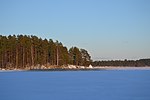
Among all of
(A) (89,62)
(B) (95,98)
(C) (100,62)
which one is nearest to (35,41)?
(A) (89,62)

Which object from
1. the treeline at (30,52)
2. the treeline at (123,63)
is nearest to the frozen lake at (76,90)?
the treeline at (30,52)

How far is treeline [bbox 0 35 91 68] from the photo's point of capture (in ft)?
328

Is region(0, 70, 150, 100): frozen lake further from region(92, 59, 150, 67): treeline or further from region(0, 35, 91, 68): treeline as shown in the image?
region(92, 59, 150, 67): treeline

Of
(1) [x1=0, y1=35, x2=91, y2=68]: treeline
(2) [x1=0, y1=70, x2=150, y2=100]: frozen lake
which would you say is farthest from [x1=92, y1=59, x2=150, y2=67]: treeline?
(2) [x1=0, y1=70, x2=150, y2=100]: frozen lake

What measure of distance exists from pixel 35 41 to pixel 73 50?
2346 centimetres

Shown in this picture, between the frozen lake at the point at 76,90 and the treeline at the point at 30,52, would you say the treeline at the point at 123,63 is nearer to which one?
the treeline at the point at 30,52

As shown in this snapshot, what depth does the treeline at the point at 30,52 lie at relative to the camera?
99.9m

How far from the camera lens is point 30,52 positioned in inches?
4124

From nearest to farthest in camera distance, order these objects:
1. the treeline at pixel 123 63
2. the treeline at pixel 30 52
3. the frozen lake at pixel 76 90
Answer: the frozen lake at pixel 76 90
the treeline at pixel 30 52
the treeline at pixel 123 63

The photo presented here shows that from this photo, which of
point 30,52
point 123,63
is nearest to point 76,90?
point 30,52

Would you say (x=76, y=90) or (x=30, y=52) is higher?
(x=30, y=52)

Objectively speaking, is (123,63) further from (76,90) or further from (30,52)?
(76,90)

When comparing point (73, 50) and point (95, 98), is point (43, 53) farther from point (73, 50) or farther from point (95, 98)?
point (95, 98)

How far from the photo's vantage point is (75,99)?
2361 cm
